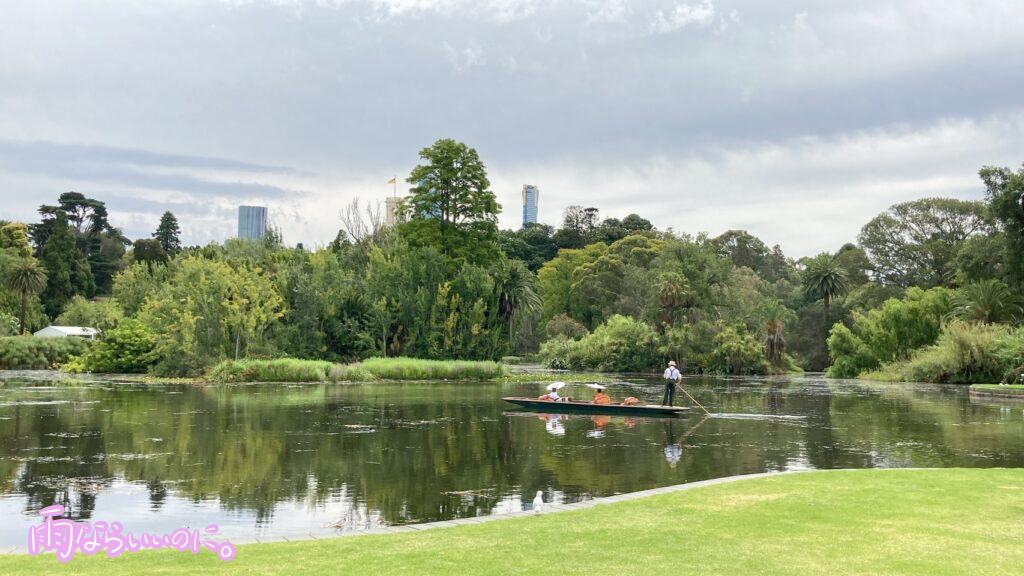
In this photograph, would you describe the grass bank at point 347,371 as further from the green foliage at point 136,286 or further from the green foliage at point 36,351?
the green foliage at point 136,286

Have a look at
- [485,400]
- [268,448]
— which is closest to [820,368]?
[485,400]

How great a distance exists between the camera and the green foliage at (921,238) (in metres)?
79.5

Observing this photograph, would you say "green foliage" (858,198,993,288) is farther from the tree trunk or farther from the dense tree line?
the tree trunk

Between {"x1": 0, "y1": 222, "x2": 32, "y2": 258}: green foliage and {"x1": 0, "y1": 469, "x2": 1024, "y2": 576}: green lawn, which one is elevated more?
{"x1": 0, "y1": 222, "x2": 32, "y2": 258}: green foliage

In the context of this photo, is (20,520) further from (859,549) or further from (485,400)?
(485,400)

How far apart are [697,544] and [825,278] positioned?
76696mm

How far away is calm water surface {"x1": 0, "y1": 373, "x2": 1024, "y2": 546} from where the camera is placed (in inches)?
518

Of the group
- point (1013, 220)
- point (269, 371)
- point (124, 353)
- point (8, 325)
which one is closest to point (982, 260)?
point (1013, 220)

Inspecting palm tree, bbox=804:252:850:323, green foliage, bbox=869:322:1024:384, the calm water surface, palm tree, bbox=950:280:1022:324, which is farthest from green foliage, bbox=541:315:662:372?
the calm water surface

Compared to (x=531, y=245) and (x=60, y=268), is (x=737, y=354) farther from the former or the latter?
(x=60, y=268)

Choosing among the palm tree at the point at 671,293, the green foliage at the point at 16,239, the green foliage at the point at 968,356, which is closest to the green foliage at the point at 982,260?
the green foliage at the point at 968,356

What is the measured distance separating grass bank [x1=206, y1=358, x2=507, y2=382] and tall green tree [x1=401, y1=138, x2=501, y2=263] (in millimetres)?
15466

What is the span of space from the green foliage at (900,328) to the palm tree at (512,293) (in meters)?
26.7

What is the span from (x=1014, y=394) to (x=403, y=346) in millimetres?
40459
